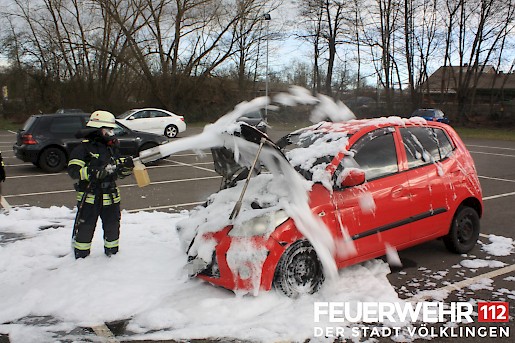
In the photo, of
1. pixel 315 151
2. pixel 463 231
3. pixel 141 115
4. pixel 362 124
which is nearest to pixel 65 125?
pixel 315 151

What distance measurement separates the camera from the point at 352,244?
177 inches

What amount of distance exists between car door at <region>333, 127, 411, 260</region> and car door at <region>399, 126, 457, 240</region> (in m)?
0.16

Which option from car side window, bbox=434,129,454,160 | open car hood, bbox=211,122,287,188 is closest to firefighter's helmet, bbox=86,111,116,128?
open car hood, bbox=211,122,287,188

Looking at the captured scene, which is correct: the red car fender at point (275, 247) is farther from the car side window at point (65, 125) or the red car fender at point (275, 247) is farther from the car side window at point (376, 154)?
the car side window at point (65, 125)

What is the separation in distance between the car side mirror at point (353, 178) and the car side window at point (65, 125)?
10297 mm

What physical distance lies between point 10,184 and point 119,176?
23.6 feet

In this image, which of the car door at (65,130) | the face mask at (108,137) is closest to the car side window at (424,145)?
the face mask at (108,137)

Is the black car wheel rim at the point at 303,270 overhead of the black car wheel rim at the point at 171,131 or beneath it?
beneath

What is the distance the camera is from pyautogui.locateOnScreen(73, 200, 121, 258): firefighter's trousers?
498 centimetres

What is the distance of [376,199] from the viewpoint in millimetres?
4688

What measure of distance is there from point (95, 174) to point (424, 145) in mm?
3675

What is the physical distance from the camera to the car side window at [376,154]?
4.83 m

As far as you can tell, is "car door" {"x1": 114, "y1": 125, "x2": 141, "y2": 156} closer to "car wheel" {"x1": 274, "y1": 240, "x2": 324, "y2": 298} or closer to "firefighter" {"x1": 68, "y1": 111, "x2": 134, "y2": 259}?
"firefighter" {"x1": 68, "y1": 111, "x2": 134, "y2": 259}

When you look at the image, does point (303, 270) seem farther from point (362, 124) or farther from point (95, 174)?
point (95, 174)
